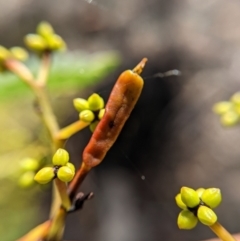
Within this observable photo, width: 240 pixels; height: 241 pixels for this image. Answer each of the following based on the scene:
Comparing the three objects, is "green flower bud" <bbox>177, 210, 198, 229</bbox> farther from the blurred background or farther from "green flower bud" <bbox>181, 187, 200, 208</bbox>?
the blurred background

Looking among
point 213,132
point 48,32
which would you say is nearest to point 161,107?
point 213,132

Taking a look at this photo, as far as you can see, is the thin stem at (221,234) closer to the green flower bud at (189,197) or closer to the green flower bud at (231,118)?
the green flower bud at (189,197)

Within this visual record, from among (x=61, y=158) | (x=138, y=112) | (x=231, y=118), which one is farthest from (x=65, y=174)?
(x=138, y=112)

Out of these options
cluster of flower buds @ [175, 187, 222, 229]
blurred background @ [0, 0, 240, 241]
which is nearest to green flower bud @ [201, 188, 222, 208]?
cluster of flower buds @ [175, 187, 222, 229]

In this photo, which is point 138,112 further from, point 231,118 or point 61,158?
point 61,158

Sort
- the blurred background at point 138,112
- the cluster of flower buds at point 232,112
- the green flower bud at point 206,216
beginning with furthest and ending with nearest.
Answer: the blurred background at point 138,112 → the cluster of flower buds at point 232,112 → the green flower bud at point 206,216

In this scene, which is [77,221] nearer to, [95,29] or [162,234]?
[162,234]

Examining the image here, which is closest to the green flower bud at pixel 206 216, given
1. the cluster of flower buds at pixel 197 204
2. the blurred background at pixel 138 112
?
the cluster of flower buds at pixel 197 204
